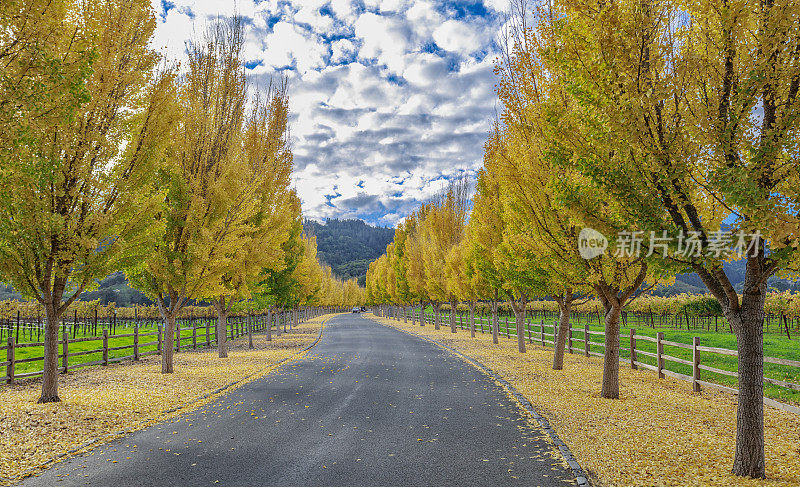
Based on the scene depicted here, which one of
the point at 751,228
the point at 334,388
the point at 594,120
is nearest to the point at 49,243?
the point at 334,388

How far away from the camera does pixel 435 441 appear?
23.6 feet

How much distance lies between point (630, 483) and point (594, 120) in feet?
16.1

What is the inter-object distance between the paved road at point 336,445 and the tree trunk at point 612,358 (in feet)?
7.84

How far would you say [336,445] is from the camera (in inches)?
275

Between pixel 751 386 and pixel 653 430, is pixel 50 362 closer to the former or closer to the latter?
pixel 653 430

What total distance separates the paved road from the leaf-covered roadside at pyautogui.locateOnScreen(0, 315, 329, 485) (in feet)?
2.10

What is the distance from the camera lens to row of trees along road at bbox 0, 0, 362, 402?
238 inches

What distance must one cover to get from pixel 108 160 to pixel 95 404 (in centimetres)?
549

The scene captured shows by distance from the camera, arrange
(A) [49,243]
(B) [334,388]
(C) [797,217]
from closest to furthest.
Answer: (C) [797,217] < (A) [49,243] < (B) [334,388]

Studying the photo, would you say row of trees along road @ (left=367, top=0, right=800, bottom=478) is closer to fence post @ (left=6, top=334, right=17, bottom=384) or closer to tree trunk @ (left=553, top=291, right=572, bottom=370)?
tree trunk @ (left=553, top=291, right=572, bottom=370)

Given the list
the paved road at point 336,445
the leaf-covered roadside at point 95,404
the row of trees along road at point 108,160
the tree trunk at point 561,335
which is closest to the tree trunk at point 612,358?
the paved road at point 336,445

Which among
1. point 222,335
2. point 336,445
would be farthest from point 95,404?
point 222,335

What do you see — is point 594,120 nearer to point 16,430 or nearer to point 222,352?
point 16,430

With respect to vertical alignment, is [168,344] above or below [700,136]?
below
